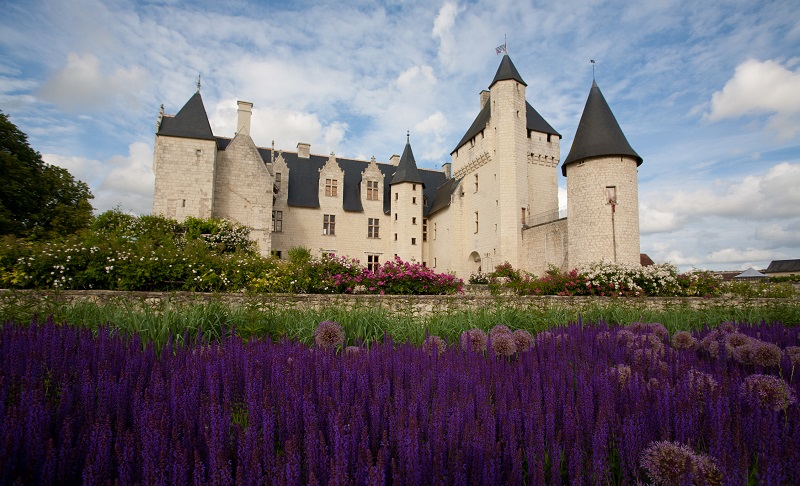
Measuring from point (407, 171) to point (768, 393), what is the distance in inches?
1276

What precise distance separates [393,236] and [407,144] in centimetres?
777

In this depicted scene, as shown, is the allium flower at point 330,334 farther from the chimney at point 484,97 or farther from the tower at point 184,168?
the chimney at point 484,97

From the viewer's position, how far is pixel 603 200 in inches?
893

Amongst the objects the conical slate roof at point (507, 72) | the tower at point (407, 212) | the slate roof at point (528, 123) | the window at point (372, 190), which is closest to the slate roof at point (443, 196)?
the tower at point (407, 212)

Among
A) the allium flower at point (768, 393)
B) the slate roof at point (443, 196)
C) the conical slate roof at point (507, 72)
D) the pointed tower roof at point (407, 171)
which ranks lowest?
the allium flower at point (768, 393)

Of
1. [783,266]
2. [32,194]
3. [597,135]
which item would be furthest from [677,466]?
[783,266]

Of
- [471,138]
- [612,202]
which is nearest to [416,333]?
[612,202]

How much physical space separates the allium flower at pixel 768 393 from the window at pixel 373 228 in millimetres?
32807

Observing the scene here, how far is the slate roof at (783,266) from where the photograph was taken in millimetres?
65562

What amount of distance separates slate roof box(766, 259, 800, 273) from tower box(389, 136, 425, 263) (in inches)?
2593

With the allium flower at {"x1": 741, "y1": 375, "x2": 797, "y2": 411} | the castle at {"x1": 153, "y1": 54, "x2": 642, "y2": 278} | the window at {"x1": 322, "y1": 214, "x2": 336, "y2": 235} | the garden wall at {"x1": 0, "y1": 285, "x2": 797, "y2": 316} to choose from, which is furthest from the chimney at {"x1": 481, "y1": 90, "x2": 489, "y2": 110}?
the allium flower at {"x1": 741, "y1": 375, "x2": 797, "y2": 411}

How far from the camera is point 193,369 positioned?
205 centimetres

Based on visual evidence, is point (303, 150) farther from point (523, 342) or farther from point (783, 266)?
point (783, 266)

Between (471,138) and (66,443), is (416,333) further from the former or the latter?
(471,138)
